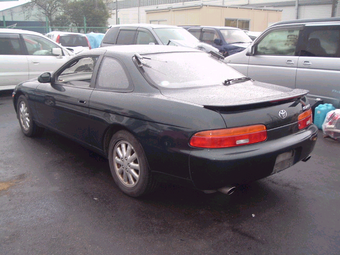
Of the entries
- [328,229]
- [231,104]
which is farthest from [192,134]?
[328,229]

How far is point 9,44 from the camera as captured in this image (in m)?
9.09

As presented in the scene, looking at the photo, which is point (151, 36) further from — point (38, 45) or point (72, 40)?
point (72, 40)

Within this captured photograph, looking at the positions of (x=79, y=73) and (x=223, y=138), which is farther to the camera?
(x=79, y=73)

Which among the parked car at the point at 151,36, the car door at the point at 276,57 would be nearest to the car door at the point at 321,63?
the car door at the point at 276,57

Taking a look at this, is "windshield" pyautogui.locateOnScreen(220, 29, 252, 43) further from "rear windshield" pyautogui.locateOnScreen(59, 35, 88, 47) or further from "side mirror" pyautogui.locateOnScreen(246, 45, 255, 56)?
"rear windshield" pyautogui.locateOnScreen(59, 35, 88, 47)

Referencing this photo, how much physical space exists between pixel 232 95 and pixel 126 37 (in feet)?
26.5

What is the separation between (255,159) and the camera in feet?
10.0

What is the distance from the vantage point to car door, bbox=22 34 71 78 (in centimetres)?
930

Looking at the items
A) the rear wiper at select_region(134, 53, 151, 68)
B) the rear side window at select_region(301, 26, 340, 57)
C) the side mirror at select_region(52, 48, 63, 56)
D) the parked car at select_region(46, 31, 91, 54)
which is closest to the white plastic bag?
the rear side window at select_region(301, 26, 340, 57)

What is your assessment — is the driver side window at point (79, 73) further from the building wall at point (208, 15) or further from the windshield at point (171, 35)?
the building wall at point (208, 15)

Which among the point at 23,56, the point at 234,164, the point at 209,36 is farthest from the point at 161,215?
the point at 209,36

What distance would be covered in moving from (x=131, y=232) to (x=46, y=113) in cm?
265

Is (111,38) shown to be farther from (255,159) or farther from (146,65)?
(255,159)

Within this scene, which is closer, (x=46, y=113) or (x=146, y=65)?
(x=146, y=65)
